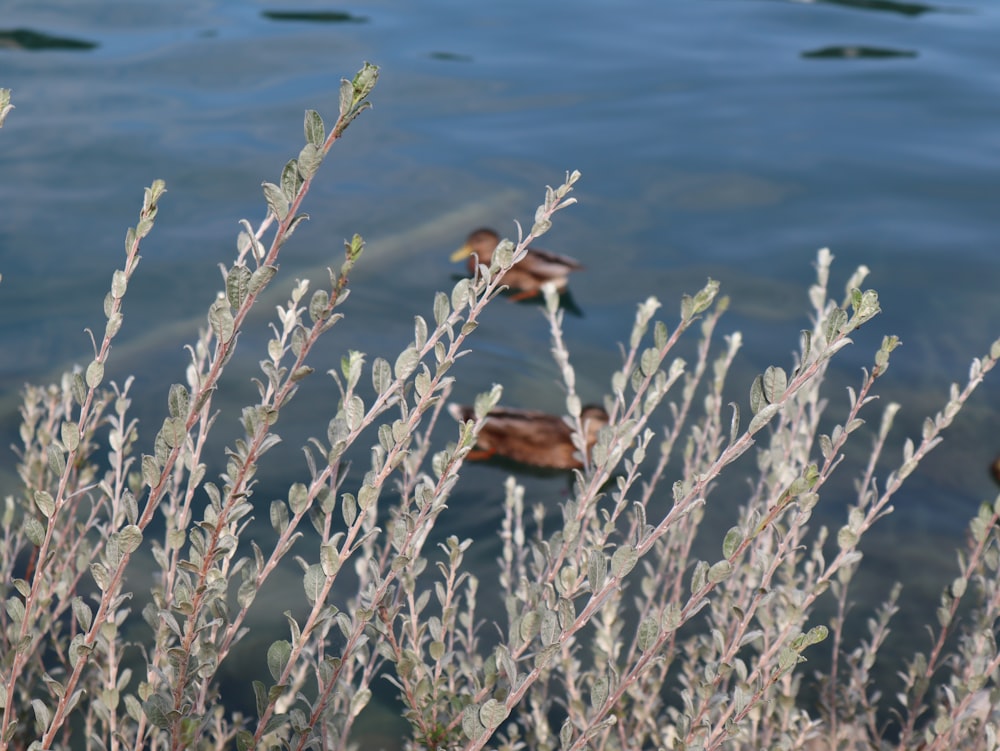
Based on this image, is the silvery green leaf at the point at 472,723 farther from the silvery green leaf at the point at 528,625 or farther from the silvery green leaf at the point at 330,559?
the silvery green leaf at the point at 330,559

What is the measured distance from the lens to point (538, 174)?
256 inches

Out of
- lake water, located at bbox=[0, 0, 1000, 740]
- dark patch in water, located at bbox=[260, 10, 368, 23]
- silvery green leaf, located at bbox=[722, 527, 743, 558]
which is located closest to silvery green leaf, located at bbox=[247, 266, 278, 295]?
silvery green leaf, located at bbox=[722, 527, 743, 558]

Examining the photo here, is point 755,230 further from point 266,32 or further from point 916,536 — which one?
point 266,32

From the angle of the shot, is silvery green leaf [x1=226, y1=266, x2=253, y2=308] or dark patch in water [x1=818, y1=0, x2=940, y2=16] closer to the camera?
silvery green leaf [x1=226, y1=266, x2=253, y2=308]

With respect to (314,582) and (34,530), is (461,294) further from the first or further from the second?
(34,530)

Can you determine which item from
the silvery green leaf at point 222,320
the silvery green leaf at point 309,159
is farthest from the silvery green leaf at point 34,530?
the silvery green leaf at point 309,159

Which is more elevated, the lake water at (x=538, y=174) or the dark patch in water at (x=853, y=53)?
the dark patch in water at (x=853, y=53)

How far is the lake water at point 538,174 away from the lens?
183 inches

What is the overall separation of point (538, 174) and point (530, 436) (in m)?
2.87

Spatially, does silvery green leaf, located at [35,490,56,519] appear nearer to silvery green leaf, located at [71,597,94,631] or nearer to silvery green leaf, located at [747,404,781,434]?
silvery green leaf, located at [71,597,94,631]

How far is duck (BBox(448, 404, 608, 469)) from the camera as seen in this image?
13.1 ft

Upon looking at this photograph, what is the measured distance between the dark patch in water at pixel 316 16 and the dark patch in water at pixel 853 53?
3.63 meters

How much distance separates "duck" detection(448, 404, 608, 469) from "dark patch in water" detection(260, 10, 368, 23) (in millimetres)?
5565

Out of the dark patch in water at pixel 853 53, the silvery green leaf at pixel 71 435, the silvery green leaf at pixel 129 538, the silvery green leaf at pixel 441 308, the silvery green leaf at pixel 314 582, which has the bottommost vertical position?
the silvery green leaf at pixel 314 582
